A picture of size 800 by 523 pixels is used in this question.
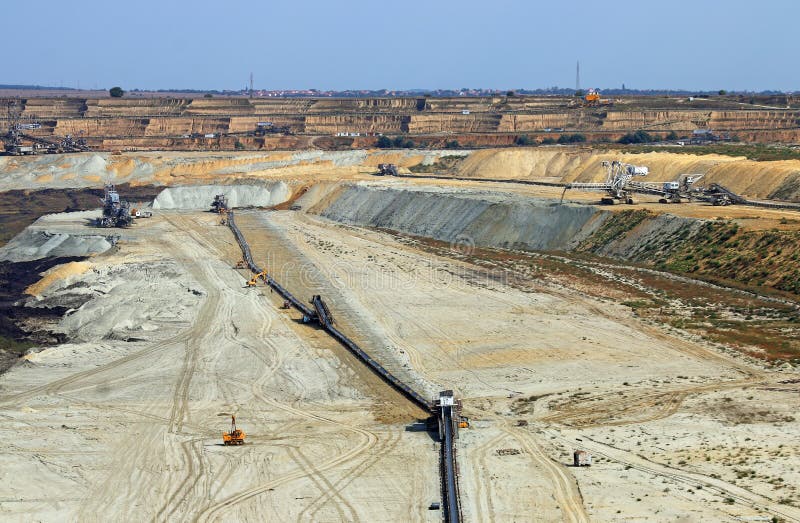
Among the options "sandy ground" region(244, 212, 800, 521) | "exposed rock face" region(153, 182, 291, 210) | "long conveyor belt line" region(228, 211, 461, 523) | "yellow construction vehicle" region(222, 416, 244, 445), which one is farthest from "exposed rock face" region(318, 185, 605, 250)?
"yellow construction vehicle" region(222, 416, 244, 445)

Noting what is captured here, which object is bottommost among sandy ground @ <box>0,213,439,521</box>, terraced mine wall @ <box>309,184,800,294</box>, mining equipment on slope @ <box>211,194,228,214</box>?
sandy ground @ <box>0,213,439,521</box>

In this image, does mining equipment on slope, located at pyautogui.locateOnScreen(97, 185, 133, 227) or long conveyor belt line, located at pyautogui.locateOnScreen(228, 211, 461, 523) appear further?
mining equipment on slope, located at pyautogui.locateOnScreen(97, 185, 133, 227)

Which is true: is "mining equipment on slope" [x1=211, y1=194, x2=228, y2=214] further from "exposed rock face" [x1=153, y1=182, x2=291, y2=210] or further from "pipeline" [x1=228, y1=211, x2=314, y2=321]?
"pipeline" [x1=228, y1=211, x2=314, y2=321]

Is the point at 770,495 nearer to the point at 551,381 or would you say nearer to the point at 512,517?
the point at 512,517

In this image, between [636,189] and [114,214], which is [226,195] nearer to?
[114,214]

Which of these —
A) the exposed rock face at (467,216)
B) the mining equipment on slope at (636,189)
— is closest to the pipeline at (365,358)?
the exposed rock face at (467,216)

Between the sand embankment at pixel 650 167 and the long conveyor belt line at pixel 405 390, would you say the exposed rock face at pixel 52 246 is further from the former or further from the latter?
the sand embankment at pixel 650 167

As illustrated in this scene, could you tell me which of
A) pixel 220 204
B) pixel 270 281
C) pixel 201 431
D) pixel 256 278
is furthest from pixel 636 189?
pixel 201 431
